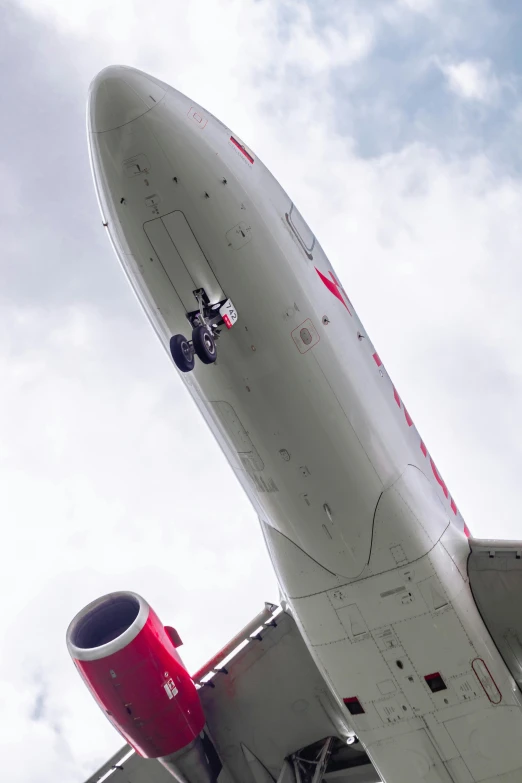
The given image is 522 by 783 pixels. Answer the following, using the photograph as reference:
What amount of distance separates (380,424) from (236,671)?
16.5 feet

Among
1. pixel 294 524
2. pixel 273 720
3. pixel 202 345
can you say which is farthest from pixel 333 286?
pixel 273 720

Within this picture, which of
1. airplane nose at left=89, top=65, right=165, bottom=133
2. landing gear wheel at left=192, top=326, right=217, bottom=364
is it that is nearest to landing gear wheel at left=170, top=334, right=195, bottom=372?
landing gear wheel at left=192, top=326, right=217, bottom=364

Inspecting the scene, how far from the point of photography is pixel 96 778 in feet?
38.4

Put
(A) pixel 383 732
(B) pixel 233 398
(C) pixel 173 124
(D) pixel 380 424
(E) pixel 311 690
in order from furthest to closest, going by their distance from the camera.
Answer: (E) pixel 311 690 → (A) pixel 383 732 → (D) pixel 380 424 → (B) pixel 233 398 → (C) pixel 173 124

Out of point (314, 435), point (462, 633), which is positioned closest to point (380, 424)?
point (314, 435)

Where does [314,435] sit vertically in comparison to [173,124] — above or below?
A: below

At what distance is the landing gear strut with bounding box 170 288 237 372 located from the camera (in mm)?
7301

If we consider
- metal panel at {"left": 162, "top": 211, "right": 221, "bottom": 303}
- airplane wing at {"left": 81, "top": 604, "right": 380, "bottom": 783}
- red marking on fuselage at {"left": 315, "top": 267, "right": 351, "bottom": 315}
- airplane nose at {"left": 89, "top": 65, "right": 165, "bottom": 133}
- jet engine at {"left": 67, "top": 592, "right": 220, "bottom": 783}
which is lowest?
airplane wing at {"left": 81, "top": 604, "right": 380, "bottom": 783}

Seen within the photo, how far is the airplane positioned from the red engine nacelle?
1.1 inches

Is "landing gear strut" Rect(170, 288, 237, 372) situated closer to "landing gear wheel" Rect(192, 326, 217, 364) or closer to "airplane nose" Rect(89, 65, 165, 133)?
"landing gear wheel" Rect(192, 326, 217, 364)

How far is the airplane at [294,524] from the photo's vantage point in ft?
Answer: 25.2

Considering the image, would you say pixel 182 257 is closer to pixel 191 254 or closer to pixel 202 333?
pixel 191 254

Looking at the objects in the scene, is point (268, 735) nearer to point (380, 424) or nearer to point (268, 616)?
point (268, 616)

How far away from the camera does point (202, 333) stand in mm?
7441
